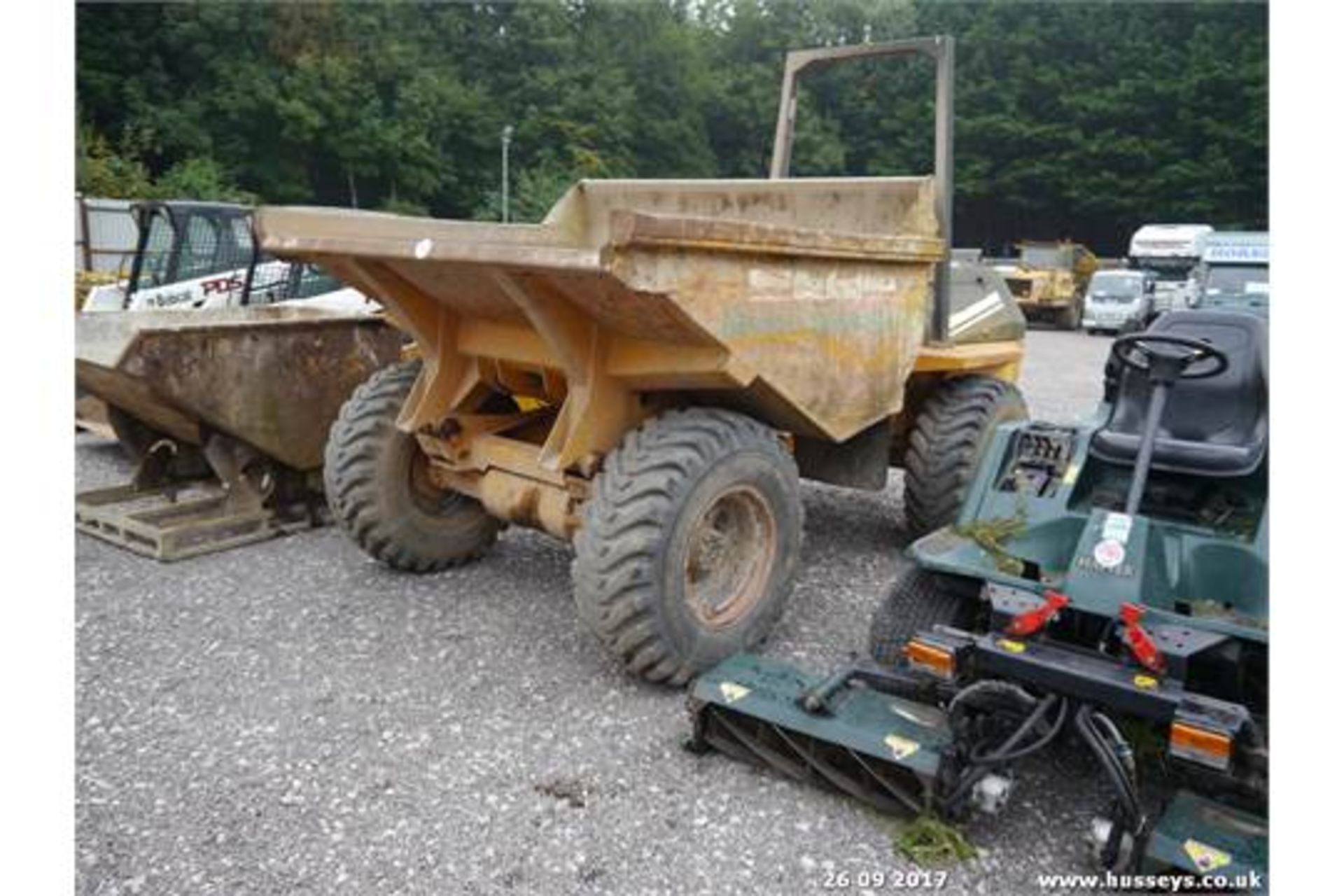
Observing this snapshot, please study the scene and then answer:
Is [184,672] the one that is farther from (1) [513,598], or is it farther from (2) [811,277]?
(2) [811,277]

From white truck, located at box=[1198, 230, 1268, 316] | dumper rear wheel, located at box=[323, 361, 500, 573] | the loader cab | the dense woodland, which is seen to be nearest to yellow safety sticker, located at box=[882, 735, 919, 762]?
dumper rear wheel, located at box=[323, 361, 500, 573]

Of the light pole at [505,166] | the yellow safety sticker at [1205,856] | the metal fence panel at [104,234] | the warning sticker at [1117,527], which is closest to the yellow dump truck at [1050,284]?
the light pole at [505,166]

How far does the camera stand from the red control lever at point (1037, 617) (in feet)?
9.21

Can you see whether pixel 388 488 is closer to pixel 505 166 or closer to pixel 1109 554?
pixel 1109 554

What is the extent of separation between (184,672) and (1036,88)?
3683 centimetres

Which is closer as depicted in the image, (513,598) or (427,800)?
(427,800)

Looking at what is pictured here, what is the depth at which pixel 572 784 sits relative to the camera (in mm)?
2963

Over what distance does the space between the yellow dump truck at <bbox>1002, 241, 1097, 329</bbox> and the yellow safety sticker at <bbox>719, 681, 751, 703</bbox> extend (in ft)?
62.1

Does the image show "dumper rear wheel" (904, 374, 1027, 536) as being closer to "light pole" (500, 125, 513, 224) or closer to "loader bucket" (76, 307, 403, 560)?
"loader bucket" (76, 307, 403, 560)

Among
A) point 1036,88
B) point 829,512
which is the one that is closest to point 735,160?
point 1036,88

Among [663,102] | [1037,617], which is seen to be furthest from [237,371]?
[663,102]

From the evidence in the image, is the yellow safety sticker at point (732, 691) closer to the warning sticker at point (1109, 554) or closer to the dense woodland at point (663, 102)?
the warning sticker at point (1109, 554)

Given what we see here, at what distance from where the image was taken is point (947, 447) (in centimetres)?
484

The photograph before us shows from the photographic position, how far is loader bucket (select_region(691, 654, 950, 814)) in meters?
2.73
